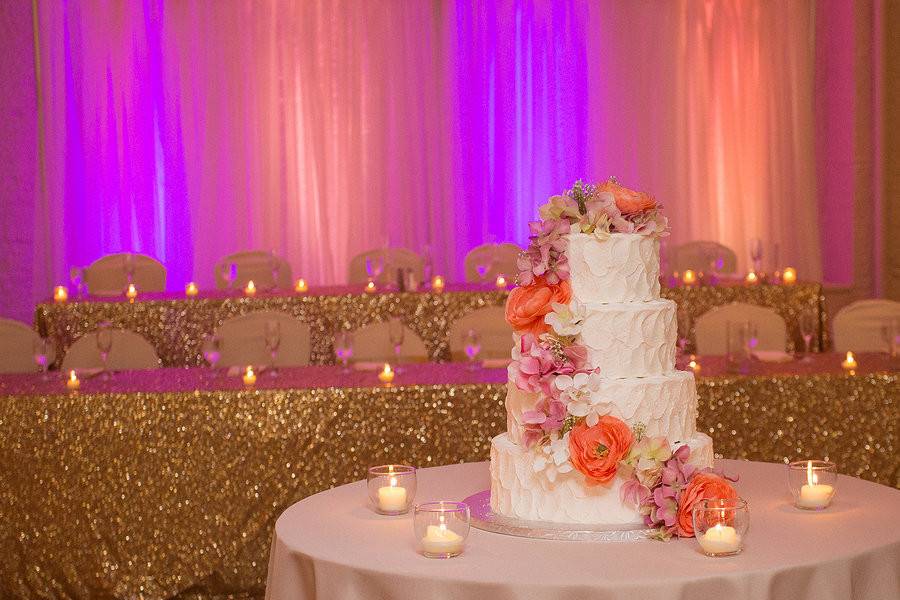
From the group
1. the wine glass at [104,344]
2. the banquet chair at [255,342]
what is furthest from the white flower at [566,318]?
the banquet chair at [255,342]

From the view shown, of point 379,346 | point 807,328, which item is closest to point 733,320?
point 807,328

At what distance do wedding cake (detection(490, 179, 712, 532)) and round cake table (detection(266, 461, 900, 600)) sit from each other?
0.39 ft

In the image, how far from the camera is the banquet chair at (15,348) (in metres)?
5.89

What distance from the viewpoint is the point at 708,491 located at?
8.60 ft

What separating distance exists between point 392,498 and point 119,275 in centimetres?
502

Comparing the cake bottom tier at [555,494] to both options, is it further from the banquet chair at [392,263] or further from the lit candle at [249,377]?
the banquet chair at [392,263]

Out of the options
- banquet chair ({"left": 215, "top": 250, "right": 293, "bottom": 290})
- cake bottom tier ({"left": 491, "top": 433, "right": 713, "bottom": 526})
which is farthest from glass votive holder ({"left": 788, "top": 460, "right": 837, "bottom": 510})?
banquet chair ({"left": 215, "top": 250, "right": 293, "bottom": 290})

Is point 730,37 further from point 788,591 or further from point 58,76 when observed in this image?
point 788,591

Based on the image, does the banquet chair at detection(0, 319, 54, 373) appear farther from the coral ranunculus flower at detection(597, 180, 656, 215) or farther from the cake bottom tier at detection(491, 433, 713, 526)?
the coral ranunculus flower at detection(597, 180, 656, 215)

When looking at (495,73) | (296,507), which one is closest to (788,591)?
(296,507)

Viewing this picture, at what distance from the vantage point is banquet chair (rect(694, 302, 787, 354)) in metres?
5.78

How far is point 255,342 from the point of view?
5.72 metres

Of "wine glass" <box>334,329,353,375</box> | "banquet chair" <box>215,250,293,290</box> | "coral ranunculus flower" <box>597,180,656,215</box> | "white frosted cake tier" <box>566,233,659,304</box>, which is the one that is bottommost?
"wine glass" <box>334,329,353,375</box>

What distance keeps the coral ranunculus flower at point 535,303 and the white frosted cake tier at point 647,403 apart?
0.45 feet
